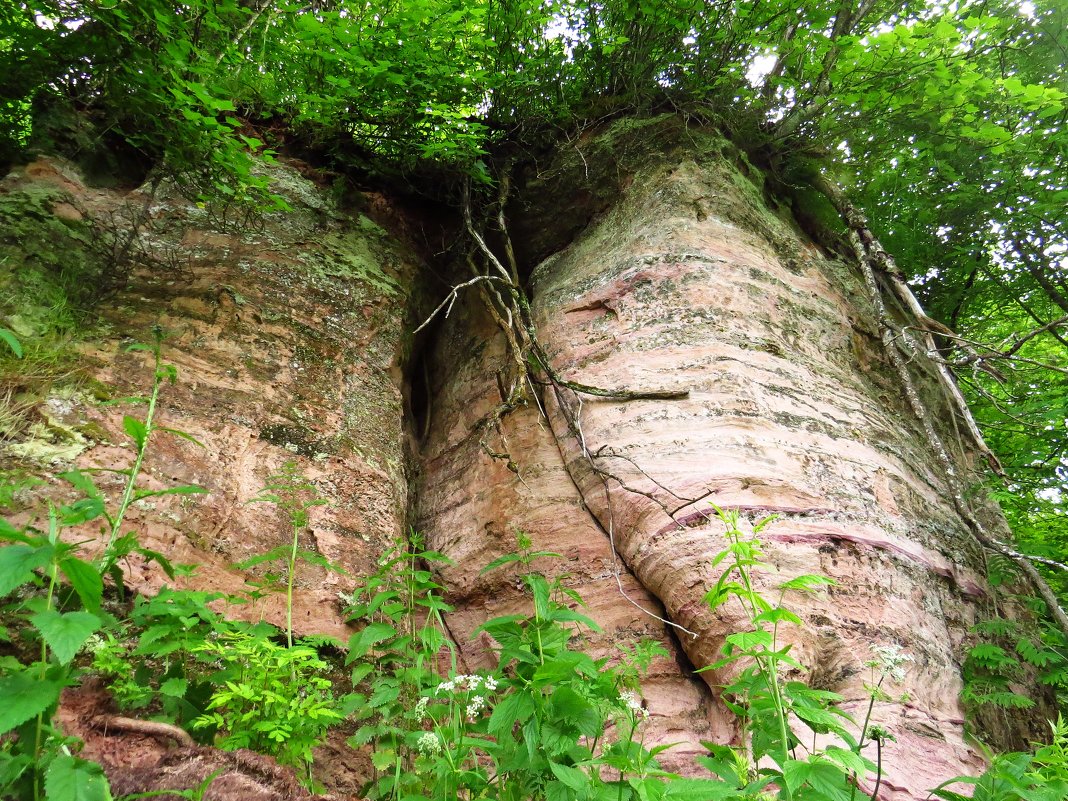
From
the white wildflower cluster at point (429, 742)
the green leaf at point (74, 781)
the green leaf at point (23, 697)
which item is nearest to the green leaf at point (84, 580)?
the green leaf at point (23, 697)

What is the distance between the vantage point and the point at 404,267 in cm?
530

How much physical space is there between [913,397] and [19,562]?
482 cm

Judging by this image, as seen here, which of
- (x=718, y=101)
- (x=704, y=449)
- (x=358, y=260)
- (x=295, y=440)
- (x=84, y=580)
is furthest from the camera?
(x=718, y=101)

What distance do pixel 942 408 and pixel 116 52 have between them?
644cm

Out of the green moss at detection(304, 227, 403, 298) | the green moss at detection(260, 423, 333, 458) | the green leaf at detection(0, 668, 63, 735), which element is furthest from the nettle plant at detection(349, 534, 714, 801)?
the green moss at detection(304, 227, 403, 298)

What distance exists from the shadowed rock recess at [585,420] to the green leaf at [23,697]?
557mm

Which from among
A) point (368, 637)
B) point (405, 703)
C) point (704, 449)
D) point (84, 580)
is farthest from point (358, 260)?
point (84, 580)

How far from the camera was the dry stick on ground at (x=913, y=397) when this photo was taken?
3256 millimetres

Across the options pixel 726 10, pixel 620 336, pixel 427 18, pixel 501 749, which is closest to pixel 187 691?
pixel 501 749

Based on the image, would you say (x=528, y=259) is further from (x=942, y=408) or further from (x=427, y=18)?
(x=942, y=408)

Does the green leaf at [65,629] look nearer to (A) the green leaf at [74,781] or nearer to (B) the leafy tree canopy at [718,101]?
(A) the green leaf at [74,781]

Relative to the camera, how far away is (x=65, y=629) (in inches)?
48.7

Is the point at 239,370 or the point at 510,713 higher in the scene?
the point at 239,370

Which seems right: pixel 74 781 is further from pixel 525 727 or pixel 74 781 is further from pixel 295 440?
pixel 295 440
